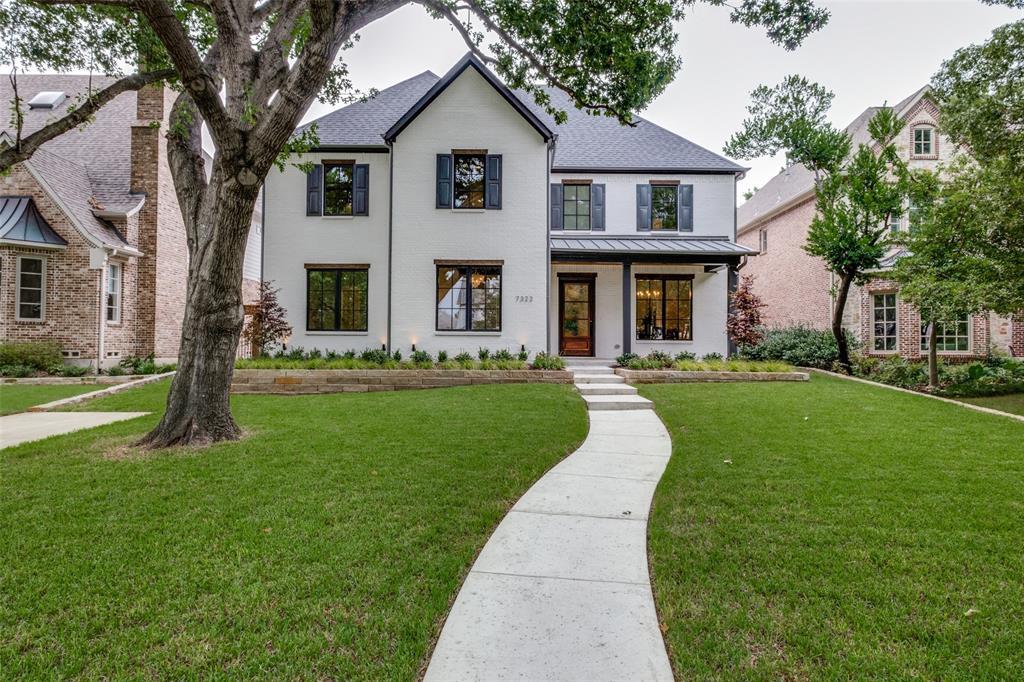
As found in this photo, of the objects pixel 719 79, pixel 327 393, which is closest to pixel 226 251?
pixel 327 393

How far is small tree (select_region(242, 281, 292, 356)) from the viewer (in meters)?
12.3

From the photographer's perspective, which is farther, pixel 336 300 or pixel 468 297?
pixel 336 300

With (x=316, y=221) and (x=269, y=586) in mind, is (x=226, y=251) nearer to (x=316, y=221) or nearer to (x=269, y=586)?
(x=269, y=586)

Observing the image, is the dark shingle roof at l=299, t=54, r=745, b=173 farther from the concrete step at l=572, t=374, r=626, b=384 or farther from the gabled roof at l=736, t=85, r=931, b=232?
the concrete step at l=572, t=374, r=626, b=384

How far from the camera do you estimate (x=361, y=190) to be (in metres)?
13.1

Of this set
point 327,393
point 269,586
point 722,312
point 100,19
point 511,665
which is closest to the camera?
point 511,665

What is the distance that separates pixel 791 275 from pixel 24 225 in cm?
2466

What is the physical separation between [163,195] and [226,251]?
12.0 m

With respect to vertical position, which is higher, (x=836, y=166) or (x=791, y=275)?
(x=836, y=166)

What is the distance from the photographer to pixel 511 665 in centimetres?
211

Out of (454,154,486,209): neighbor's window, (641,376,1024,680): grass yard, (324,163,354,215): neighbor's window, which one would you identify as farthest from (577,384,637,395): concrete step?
(324,163,354,215): neighbor's window

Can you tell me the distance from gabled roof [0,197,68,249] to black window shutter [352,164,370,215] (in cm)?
753

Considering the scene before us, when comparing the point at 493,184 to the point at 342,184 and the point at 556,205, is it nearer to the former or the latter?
the point at 556,205

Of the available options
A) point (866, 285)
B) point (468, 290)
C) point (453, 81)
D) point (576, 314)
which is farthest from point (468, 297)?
point (866, 285)
